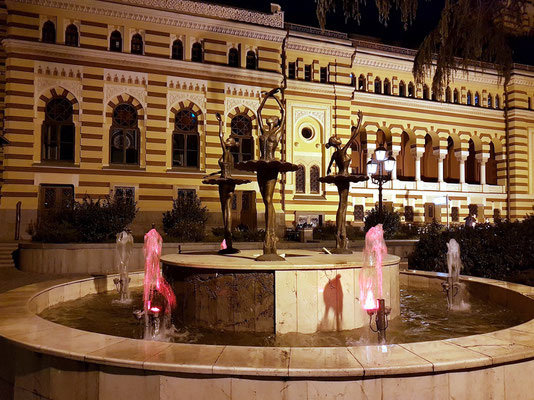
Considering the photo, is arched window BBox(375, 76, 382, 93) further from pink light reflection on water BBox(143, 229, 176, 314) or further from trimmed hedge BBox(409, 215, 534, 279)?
pink light reflection on water BBox(143, 229, 176, 314)

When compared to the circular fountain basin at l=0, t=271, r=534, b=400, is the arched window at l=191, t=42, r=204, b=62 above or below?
above

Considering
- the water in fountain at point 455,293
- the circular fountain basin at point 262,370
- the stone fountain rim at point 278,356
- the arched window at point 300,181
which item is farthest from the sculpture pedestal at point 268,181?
the arched window at point 300,181

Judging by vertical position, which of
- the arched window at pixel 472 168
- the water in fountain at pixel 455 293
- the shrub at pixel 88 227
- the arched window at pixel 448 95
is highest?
the arched window at pixel 448 95

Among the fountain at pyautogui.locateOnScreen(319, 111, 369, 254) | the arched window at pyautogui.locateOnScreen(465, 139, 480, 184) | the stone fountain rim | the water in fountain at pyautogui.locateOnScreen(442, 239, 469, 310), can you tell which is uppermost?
the arched window at pyautogui.locateOnScreen(465, 139, 480, 184)

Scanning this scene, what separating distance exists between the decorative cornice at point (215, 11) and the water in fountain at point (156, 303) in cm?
1996

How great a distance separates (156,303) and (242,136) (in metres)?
20.2

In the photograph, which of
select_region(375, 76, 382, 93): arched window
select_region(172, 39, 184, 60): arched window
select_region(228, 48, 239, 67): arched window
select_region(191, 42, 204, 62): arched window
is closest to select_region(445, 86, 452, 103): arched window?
select_region(375, 76, 382, 93): arched window

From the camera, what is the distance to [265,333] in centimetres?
→ 722

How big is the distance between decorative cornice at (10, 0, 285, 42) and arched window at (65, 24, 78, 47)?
89 centimetres

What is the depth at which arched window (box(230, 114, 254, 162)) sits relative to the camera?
91.5ft

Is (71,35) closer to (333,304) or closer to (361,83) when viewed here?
(361,83)

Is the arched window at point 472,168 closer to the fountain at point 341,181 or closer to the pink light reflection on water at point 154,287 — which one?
the fountain at point 341,181

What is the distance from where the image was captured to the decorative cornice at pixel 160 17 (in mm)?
23859

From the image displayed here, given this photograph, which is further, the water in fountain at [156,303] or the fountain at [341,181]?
the fountain at [341,181]
